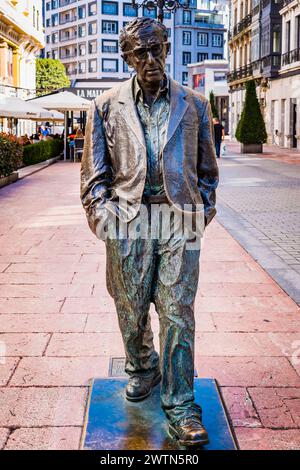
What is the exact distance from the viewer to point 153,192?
3.26 metres

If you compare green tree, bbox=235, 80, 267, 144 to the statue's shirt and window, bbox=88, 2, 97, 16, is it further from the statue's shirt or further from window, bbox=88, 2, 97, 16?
window, bbox=88, 2, 97, 16

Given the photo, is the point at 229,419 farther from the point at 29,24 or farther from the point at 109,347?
the point at 29,24

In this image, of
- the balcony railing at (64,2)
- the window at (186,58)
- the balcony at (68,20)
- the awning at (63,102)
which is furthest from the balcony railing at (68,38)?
the awning at (63,102)

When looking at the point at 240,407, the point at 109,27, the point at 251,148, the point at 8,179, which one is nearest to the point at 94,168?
the point at 240,407

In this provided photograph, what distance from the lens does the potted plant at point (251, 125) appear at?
3147cm

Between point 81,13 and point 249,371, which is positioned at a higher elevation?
point 81,13

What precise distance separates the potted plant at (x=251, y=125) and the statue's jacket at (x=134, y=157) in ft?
94.1

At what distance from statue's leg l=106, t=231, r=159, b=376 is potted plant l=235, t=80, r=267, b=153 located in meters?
28.9

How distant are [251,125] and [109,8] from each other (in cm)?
6797

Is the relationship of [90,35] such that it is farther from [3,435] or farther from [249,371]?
[3,435]

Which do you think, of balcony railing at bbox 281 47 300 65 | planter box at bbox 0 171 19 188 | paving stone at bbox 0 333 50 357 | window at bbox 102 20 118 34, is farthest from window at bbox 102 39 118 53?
paving stone at bbox 0 333 50 357

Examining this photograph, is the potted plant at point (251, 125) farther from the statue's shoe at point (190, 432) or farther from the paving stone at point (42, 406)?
the statue's shoe at point (190, 432)

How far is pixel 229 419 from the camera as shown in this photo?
11.6 ft

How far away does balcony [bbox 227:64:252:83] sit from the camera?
5048 centimetres
